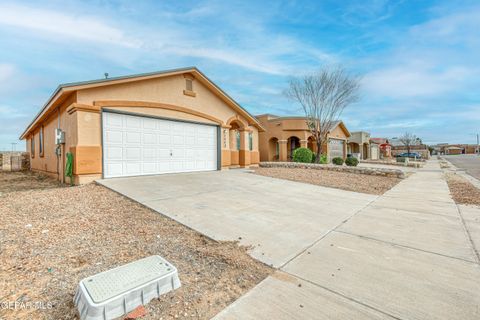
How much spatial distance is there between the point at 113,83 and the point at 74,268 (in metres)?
7.85

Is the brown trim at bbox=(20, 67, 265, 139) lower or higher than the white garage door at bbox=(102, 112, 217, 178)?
higher

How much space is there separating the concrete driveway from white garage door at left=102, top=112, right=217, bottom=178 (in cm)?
92

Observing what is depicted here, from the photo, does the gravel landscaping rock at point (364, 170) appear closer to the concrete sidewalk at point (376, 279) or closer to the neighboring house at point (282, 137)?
the neighboring house at point (282, 137)

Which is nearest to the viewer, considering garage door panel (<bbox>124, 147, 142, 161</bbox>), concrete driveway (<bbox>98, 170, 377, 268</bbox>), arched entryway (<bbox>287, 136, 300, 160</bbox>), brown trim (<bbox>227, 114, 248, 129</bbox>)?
concrete driveway (<bbox>98, 170, 377, 268</bbox>)

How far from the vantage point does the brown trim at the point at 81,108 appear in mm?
7805

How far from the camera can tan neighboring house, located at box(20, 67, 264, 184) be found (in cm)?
809

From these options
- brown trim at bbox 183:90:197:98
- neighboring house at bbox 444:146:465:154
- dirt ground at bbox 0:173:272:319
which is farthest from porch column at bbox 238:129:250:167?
neighboring house at bbox 444:146:465:154

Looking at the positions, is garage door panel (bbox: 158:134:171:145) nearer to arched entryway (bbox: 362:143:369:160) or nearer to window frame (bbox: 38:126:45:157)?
window frame (bbox: 38:126:45:157)

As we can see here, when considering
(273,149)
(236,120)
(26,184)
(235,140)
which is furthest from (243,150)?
(26,184)

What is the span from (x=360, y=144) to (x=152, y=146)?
106ft

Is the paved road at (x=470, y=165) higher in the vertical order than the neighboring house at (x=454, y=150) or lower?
lower

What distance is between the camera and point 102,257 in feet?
9.68

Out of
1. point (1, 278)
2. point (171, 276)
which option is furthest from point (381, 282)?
point (1, 278)

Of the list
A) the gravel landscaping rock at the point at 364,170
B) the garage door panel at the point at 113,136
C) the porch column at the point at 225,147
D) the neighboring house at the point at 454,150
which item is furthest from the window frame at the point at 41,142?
the neighboring house at the point at 454,150
